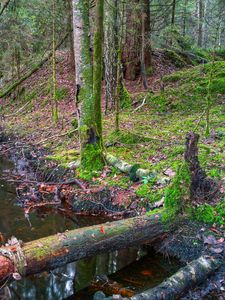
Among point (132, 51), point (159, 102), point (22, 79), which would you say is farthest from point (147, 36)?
point (22, 79)

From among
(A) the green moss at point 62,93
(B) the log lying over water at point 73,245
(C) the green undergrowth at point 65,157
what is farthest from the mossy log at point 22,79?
(B) the log lying over water at point 73,245

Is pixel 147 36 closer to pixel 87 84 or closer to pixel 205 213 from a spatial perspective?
pixel 87 84

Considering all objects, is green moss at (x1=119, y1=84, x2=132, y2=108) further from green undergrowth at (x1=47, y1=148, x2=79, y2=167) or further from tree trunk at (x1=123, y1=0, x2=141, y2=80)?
green undergrowth at (x1=47, y1=148, x2=79, y2=167)

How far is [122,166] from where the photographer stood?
328 inches

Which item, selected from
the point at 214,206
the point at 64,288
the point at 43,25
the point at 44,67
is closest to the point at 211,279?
the point at 214,206

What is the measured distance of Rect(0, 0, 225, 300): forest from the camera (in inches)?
201

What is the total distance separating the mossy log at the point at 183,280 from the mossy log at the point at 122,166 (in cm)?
286

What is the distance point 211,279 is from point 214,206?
146 cm

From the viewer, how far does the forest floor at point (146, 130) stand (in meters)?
7.35

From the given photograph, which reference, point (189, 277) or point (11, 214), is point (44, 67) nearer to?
point (11, 214)

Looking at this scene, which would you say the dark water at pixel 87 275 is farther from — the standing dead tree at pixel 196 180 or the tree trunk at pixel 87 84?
the tree trunk at pixel 87 84

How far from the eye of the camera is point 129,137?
10320 mm

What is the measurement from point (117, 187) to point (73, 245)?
2862 millimetres

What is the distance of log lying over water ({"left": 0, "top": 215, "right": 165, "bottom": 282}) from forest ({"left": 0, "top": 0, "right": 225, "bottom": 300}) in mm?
16
